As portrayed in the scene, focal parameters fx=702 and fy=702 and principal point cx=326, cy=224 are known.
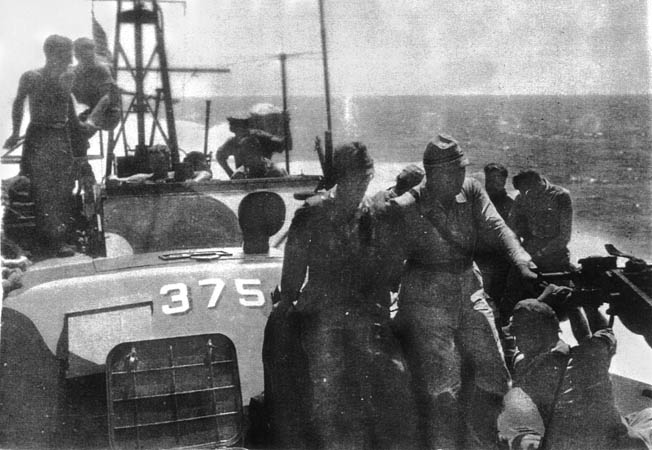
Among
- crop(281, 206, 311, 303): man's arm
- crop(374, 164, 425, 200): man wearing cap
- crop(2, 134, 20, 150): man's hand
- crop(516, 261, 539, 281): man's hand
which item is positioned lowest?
crop(516, 261, 539, 281): man's hand

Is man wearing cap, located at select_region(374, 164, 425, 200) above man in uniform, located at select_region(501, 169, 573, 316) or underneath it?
above

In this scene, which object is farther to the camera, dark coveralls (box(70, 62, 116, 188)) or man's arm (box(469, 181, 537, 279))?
dark coveralls (box(70, 62, 116, 188))

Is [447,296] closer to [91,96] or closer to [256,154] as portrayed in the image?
[256,154]

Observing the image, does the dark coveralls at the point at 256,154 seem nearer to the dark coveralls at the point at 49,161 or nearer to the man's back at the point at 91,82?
the man's back at the point at 91,82

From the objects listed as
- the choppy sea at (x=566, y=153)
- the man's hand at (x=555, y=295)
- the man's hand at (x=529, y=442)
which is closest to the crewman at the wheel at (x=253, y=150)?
the choppy sea at (x=566, y=153)

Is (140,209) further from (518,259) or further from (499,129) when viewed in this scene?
(499,129)

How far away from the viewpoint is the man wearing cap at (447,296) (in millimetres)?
2973

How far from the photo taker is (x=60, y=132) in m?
4.99

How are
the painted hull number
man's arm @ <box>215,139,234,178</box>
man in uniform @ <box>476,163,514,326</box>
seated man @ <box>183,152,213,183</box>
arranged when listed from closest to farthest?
the painted hull number < man in uniform @ <box>476,163,514,326</box> < seated man @ <box>183,152,213,183</box> < man's arm @ <box>215,139,234,178</box>

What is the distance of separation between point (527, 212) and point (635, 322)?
7.22ft

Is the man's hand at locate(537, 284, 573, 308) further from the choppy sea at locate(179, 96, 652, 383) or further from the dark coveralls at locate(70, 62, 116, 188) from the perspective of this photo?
the dark coveralls at locate(70, 62, 116, 188)

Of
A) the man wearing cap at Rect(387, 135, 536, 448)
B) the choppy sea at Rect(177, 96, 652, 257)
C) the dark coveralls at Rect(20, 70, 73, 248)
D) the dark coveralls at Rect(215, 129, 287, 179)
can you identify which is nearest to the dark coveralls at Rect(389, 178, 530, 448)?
the man wearing cap at Rect(387, 135, 536, 448)

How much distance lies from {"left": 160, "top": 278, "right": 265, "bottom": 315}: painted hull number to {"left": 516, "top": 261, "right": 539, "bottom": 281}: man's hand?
1279 millimetres

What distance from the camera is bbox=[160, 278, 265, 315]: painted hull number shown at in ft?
11.3
